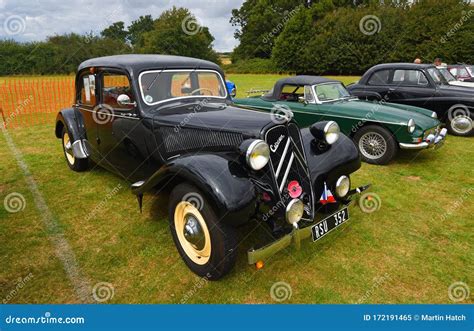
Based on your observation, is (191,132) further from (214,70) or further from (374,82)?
(374,82)

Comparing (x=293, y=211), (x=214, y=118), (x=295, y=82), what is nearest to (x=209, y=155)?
(x=214, y=118)

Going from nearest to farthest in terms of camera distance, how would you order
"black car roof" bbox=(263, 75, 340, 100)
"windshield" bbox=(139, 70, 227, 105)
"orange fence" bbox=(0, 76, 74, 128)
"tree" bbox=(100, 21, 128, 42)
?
"windshield" bbox=(139, 70, 227, 105) → "black car roof" bbox=(263, 75, 340, 100) → "orange fence" bbox=(0, 76, 74, 128) → "tree" bbox=(100, 21, 128, 42)

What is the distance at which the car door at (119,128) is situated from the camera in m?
3.80

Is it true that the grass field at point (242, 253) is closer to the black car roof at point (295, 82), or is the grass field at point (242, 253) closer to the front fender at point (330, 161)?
the front fender at point (330, 161)

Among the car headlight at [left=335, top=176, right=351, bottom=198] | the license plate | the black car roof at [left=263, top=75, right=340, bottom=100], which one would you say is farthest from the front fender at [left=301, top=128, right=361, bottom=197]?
the black car roof at [left=263, top=75, right=340, bottom=100]

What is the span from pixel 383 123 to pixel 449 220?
234cm

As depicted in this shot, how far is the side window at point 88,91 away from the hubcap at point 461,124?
7904 mm

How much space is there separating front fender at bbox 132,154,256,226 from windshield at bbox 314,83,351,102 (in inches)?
163

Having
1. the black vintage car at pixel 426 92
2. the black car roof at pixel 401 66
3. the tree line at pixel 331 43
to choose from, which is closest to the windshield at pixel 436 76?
the black vintage car at pixel 426 92

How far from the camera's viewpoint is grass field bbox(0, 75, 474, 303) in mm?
2768

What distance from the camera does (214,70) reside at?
4.38m

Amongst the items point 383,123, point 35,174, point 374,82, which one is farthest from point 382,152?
point 35,174

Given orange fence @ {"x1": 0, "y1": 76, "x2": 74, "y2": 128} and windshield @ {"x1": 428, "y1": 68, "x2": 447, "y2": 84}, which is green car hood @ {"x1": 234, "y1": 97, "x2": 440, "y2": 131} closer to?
windshield @ {"x1": 428, "y1": 68, "x2": 447, "y2": 84}

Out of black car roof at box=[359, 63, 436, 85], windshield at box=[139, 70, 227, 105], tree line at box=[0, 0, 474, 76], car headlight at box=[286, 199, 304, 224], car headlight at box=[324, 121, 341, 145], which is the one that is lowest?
car headlight at box=[286, 199, 304, 224]
